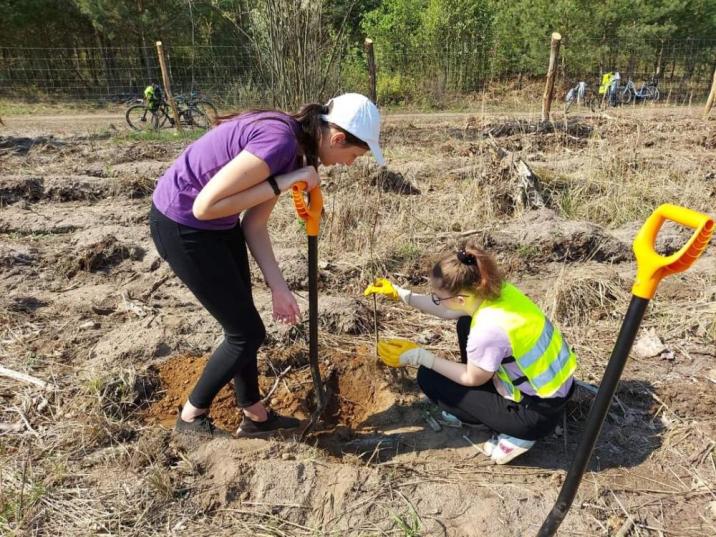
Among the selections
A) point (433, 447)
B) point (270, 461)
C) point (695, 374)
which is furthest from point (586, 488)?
point (270, 461)

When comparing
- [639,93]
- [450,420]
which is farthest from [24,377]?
[639,93]

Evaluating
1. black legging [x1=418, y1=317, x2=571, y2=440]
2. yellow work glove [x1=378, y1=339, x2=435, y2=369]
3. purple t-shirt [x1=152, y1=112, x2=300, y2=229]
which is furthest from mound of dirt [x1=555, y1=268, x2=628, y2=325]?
purple t-shirt [x1=152, y1=112, x2=300, y2=229]

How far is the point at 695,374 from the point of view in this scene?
2703mm

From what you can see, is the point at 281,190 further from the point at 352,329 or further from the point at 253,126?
the point at 352,329

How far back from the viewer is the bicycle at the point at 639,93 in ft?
46.5

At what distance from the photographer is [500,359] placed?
6.76 feet

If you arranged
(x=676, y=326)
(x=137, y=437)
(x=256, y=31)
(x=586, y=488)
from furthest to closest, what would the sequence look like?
1. (x=256, y=31)
2. (x=676, y=326)
3. (x=137, y=437)
4. (x=586, y=488)

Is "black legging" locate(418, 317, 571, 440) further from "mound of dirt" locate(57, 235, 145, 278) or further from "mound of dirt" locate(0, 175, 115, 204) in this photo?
"mound of dirt" locate(0, 175, 115, 204)

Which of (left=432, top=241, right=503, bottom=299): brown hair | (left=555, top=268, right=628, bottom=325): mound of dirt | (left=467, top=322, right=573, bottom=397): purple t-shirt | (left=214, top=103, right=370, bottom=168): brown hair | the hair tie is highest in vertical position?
(left=214, top=103, right=370, bottom=168): brown hair

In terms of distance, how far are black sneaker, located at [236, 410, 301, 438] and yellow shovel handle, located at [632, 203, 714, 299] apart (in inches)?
63.9

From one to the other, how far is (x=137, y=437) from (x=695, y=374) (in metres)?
2.66

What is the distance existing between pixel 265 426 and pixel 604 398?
4.79 ft

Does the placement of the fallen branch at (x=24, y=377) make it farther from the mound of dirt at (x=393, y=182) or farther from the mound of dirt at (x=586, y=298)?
the mound of dirt at (x=393, y=182)

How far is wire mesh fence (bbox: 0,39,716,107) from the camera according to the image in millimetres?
13906
